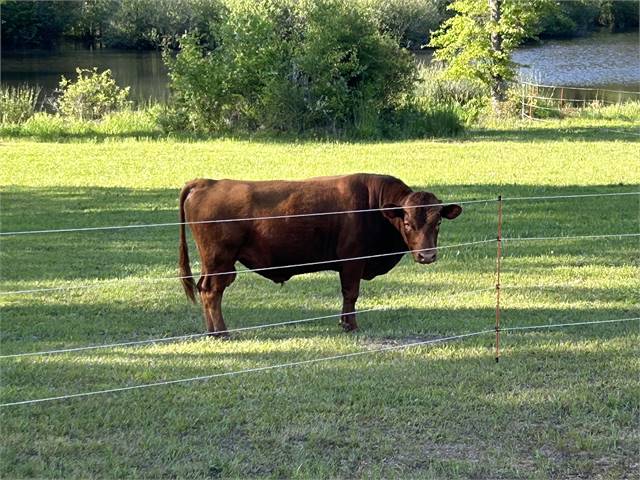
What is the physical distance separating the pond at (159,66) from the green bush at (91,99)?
4.52 meters

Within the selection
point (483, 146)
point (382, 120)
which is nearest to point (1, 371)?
point (483, 146)

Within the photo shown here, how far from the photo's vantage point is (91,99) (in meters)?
32.6

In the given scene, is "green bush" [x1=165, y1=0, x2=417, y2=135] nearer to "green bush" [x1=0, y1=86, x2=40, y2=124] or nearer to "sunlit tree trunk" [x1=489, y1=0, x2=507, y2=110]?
"green bush" [x1=0, y1=86, x2=40, y2=124]

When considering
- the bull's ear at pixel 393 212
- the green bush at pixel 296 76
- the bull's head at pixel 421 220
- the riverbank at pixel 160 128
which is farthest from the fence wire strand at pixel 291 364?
the green bush at pixel 296 76

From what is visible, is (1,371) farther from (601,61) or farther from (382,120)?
(601,61)

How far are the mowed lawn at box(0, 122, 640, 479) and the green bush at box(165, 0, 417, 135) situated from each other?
13.8m

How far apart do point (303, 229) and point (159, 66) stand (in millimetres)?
39731

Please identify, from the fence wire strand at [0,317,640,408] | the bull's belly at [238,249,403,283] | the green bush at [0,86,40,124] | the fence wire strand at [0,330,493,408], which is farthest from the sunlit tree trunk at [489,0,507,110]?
the fence wire strand at [0,330,493,408]

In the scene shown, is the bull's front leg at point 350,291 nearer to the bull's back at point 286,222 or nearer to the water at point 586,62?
the bull's back at point 286,222

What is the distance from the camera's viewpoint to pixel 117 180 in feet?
64.4

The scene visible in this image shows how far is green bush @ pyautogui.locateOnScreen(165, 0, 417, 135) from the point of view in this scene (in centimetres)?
2958

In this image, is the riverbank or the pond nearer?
the riverbank

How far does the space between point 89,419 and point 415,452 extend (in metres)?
2.14

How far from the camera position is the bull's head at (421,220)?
9109 millimetres
